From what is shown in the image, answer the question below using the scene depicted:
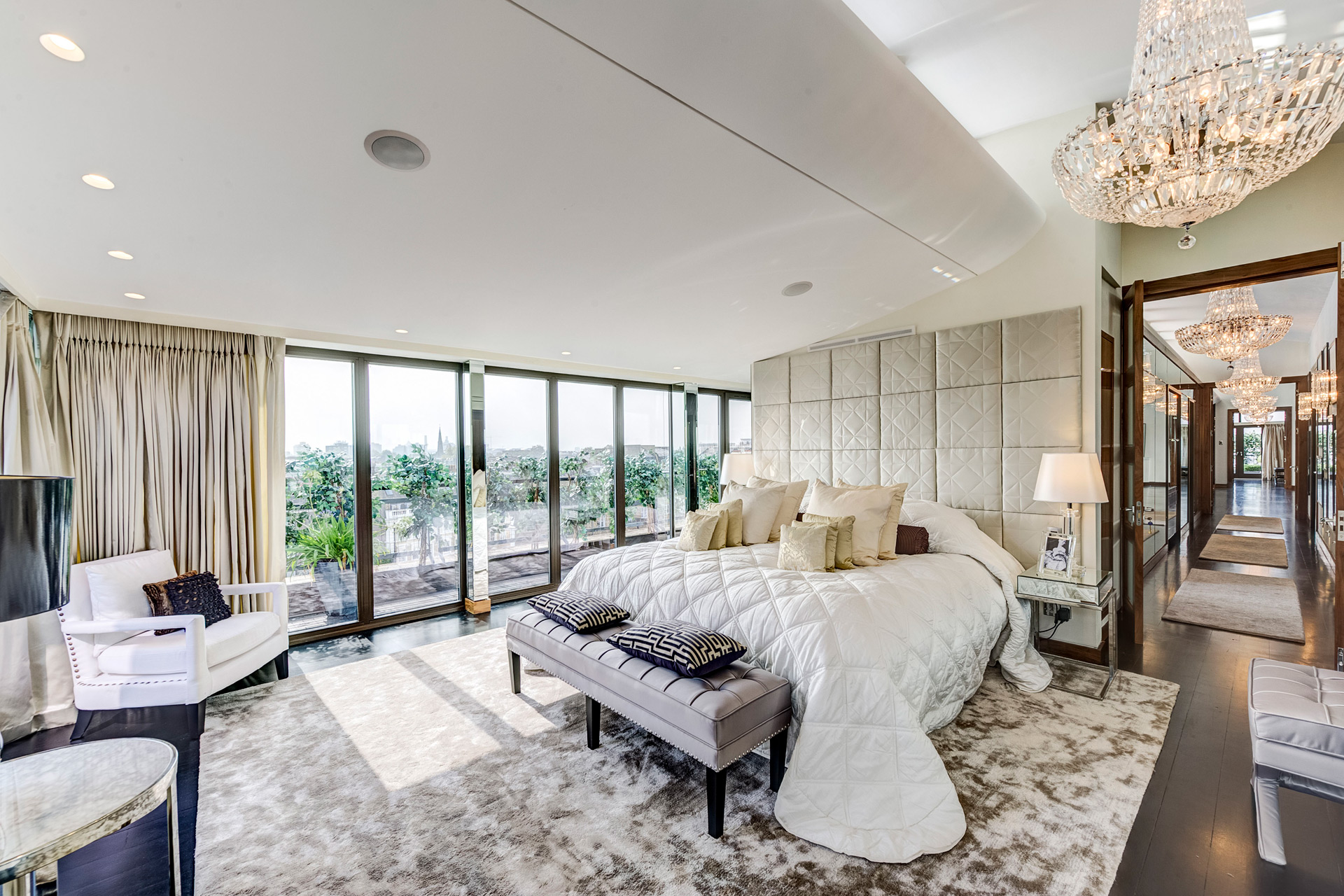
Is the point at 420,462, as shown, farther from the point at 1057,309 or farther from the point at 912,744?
the point at 1057,309

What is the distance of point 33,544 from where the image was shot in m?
1.26

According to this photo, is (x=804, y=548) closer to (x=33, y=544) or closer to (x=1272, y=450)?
(x=33, y=544)

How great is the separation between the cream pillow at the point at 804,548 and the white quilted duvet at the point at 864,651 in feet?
0.24

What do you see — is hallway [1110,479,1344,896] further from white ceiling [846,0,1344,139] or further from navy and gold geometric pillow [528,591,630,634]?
white ceiling [846,0,1344,139]

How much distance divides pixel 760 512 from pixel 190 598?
348 centimetres

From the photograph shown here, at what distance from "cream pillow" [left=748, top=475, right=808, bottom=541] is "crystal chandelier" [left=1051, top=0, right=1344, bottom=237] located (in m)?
2.50

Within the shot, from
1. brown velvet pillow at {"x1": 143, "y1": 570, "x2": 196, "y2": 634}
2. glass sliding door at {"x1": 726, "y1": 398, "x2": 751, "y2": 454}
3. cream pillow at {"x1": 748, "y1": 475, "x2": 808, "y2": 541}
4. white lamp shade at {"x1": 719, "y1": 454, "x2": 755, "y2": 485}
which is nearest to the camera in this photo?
brown velvet pillow at {"x1": 143, "y1": 570, "x2": 196, "y2": 634}

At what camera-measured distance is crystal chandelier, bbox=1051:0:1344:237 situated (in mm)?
1664

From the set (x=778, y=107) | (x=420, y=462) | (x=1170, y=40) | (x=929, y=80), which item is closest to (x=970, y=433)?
(x=929, y=80)

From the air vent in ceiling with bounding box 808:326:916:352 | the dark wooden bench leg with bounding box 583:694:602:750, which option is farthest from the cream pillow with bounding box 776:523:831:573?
the air vent in ceiling with bounding box 808:326:916:352

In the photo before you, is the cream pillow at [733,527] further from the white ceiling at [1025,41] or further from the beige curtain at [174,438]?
the beige curtain at [174,438]

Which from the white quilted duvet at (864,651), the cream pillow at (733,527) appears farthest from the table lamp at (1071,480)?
the cream pillow at (733,527)

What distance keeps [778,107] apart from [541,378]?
3815 mm

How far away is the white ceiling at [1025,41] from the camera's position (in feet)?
7.93
